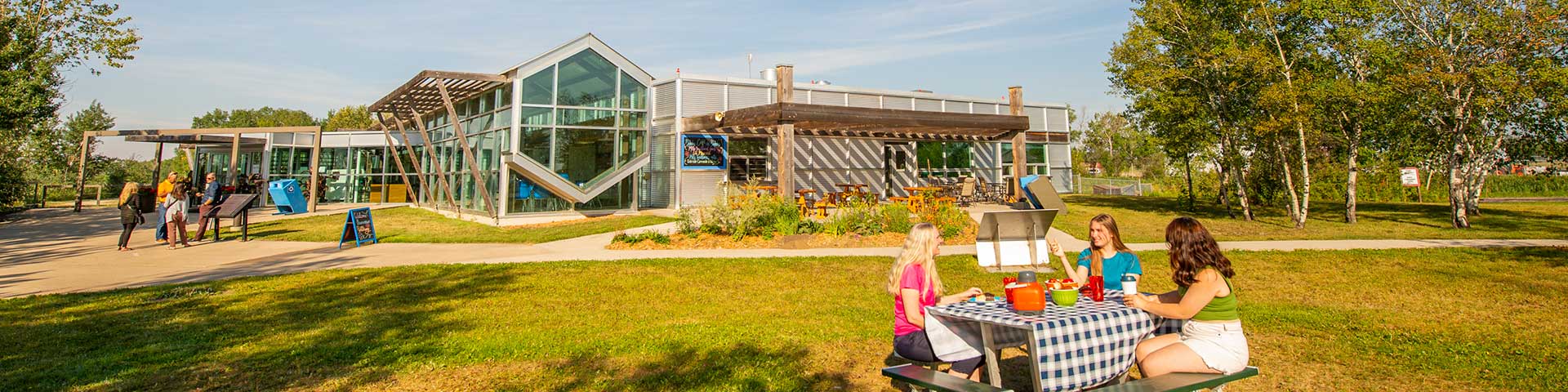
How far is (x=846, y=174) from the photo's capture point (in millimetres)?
22906

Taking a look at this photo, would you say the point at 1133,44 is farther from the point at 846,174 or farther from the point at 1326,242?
the point at 846,174

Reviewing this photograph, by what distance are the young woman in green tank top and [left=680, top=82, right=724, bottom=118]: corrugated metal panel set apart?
17525mm

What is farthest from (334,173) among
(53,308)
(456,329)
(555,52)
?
(456,329)

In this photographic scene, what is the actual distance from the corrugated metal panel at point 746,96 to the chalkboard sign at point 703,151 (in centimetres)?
125

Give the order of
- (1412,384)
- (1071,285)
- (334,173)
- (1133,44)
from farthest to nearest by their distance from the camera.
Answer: (334,173)
(1133,44)
(1412,384)
(1071,285)

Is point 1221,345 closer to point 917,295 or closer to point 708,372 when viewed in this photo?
point 917,295

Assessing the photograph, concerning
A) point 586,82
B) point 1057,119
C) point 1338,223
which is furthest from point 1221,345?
point 1057,119

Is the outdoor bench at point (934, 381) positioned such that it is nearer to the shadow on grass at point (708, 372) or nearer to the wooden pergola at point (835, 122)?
the shadow on grass at point (708, 372)

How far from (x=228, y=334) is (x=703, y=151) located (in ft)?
51.1

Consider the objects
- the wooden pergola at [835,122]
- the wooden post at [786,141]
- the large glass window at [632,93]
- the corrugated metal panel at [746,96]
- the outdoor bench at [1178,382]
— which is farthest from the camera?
the corrugated metal panel at [746,96]

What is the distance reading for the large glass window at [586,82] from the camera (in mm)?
17734

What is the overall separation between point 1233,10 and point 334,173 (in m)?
30.3

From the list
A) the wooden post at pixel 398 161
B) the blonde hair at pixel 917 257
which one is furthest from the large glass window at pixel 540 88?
the blonde hair at pixel 917 257

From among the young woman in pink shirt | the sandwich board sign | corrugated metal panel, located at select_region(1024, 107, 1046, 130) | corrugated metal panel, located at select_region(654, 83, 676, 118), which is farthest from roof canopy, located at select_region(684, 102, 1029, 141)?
the sandwich board sign
